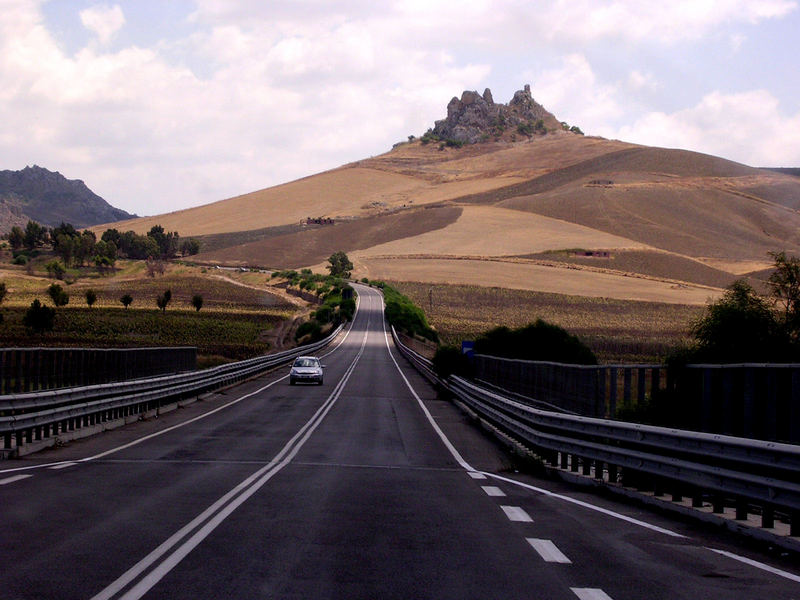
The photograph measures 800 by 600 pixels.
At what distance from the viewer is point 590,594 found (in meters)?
7.86

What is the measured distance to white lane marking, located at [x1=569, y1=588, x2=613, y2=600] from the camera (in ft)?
25.4

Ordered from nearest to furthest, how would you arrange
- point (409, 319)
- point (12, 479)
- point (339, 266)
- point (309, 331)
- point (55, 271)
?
point (12, 479) < point (309, 331) < point (409, 319) < point (55, 271) < point (339, 266)

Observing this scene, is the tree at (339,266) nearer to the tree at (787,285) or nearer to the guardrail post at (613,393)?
the tree at (787,285)

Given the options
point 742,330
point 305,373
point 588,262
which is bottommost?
point 305,373

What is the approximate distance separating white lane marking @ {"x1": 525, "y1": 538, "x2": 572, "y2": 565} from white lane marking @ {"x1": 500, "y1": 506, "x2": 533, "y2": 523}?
1.30m

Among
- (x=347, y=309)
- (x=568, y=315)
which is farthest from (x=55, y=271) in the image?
(x=568, y=315)

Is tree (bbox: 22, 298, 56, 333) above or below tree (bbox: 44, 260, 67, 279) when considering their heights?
below

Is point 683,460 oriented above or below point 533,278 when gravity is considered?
below

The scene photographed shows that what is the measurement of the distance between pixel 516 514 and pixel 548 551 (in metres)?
2.36

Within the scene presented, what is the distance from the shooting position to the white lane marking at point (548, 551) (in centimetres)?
919

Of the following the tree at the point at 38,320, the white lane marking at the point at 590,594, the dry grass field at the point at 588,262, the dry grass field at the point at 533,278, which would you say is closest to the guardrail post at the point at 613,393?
the white lane marking at the point at 590,594

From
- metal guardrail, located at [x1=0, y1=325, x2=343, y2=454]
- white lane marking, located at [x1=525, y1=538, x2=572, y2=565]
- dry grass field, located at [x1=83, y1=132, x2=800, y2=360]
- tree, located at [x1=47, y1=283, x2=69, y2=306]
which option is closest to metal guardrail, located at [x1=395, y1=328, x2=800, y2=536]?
white lane marking, located at [x1=525, y1=538, x2=572, y2=565]

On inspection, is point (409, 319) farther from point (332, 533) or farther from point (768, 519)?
point (332, 533)

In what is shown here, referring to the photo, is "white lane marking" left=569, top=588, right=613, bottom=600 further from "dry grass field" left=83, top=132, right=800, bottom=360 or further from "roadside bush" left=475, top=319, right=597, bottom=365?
"dry grass field" left=83, top=132, right=800, bottom=360
